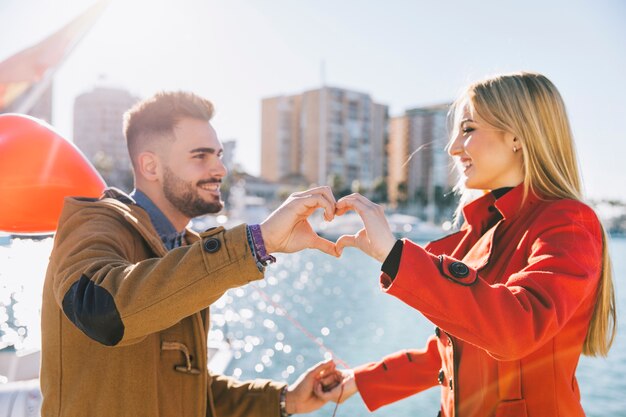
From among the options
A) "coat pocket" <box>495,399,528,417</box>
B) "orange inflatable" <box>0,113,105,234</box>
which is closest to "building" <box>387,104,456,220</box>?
"orange inflatable" <box>0,113,105,234</box>

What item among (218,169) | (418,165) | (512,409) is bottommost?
(418,165)

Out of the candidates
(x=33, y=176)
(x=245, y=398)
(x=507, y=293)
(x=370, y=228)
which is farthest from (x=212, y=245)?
(x=33, y=176)

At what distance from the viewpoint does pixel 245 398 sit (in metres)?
2.58

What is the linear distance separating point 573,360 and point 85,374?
1568 mm

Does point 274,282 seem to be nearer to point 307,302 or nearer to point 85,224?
point 307,302

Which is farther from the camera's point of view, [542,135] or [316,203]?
[542,135]

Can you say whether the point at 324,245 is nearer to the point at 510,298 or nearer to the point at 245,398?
the point at 510,298

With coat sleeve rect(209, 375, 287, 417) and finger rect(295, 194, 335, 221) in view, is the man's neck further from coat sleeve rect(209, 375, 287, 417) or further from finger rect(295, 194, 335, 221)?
finger rect(295, 194, 335, 221)

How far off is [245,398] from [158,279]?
121 centimetres

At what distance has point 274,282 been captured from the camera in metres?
30.8

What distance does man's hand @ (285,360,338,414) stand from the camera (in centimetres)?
263

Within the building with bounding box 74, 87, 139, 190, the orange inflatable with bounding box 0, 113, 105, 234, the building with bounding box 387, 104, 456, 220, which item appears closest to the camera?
the orange inflatable with bounding box 0, 113, 105, 234

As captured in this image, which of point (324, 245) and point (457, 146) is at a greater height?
point (457, 146)

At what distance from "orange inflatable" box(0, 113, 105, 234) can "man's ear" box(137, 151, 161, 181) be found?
812 millimetres
